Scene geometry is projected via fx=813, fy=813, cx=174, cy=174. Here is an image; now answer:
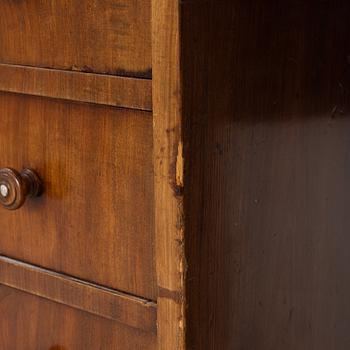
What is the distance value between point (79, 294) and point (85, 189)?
12cm

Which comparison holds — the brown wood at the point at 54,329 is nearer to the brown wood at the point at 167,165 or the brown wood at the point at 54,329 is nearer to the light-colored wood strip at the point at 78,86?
the brown wood at the point at 167,165

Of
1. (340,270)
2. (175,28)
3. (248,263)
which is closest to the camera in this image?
(175,28)

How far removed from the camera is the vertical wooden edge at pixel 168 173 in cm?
73

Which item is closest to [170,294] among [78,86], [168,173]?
[168,173]

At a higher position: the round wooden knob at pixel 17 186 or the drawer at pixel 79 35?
the drawer at pixel 79 35

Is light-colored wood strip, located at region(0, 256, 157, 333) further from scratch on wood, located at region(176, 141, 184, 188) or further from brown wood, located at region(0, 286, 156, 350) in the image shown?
scratch on wood, located at region(176, 141, 184, 188)

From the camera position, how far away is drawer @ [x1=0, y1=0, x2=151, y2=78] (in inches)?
30.2

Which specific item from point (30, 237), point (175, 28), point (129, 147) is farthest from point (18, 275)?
point (175, 28)

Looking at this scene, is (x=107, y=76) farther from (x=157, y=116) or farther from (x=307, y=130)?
(x=307, y=130)

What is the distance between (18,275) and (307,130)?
374 mm

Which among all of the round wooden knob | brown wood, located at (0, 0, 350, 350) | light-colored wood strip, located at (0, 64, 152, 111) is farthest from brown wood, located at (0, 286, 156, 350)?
light-colored wood strip, located at (0, 64, 152, 111)

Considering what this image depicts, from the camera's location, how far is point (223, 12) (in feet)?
2.51

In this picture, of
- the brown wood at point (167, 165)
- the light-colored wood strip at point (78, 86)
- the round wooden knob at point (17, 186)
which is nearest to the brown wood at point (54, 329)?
the brown wood at point (167, 165)

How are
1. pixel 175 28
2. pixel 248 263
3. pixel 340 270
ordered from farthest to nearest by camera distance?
1. pixel 340 270
2. pixel 248 263
3. pixel 175 28
